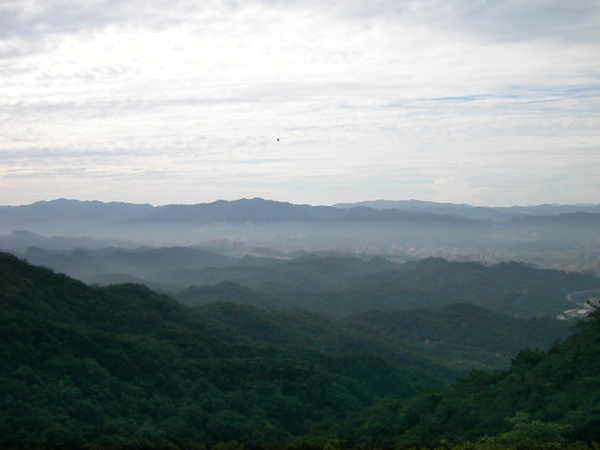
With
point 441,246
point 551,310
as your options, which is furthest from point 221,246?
point 551,310

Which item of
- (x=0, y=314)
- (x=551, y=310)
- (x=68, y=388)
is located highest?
(x=0, y=314)

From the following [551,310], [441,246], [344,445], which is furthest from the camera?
[441,246]

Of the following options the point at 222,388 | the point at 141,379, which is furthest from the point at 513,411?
the point at 141,379

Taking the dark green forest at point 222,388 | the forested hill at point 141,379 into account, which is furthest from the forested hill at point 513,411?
the forested hill at point 141,379

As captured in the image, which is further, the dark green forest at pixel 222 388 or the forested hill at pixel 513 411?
the dark green forest at pixel 222 388

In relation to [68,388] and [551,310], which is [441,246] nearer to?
[551,310]

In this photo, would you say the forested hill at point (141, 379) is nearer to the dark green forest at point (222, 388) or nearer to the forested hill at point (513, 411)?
the dark green forest at point (222, 388)

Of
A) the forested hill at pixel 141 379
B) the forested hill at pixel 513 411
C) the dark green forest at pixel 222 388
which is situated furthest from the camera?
the forested hill at pixel 141 379
